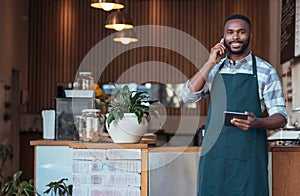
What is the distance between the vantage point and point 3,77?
26.5 feet

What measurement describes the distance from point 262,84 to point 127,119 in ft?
2.32

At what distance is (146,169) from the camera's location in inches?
111

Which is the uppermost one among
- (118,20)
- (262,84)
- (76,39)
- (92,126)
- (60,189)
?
(76,39)

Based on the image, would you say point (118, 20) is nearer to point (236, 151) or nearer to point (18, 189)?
point (18, 189)

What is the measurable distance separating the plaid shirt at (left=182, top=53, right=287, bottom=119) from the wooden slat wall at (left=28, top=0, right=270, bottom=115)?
6859 mm

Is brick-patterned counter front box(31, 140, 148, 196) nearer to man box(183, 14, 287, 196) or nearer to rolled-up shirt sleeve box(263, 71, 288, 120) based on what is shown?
man box(183, 14, 287, 196)

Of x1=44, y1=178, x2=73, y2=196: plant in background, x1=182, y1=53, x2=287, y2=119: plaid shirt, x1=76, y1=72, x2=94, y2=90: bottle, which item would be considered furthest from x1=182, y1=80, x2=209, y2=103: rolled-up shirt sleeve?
x1=76, y1=72, x2=94, y2=90: bottle

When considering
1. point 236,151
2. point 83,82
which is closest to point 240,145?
point 236,151

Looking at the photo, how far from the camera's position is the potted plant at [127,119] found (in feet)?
9.31

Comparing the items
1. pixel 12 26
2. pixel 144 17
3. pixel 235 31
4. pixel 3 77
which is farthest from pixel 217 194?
pixel 144 17

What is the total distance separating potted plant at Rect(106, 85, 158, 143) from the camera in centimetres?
284

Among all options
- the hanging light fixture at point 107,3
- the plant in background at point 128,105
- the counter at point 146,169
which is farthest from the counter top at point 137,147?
the hanging light fixture at point 107,3

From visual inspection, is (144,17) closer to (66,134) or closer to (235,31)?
(66,134)

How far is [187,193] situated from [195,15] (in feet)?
21.9
